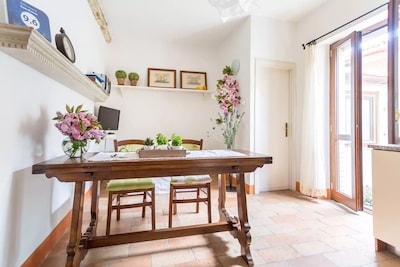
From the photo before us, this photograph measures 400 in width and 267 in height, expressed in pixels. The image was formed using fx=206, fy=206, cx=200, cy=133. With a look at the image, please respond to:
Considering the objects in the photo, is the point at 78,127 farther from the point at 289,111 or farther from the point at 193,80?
the point at 193,80

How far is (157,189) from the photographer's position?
11.4ft

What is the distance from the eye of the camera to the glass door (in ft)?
8.61

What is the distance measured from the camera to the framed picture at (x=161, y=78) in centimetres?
425

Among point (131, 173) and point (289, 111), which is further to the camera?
point (289, 111)

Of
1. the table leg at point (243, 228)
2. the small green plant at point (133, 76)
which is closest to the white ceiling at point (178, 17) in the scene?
the small green plant at point (133, 76)

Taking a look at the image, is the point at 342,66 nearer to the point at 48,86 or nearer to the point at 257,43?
the point at 257,43

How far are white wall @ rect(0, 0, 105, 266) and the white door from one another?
262cm

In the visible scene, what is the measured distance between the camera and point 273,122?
11.3ft

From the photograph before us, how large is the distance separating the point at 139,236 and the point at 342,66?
3.36m

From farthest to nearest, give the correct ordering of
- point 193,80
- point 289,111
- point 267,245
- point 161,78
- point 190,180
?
point 193,80 < point 161,78 < point 289,111 < point 190,180 < point 267,245

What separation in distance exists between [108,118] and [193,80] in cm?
192

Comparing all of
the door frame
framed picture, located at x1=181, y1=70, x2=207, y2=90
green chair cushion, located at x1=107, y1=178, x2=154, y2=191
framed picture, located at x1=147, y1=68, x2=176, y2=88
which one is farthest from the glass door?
framed picture, located at x1=147, y1=68, x2=176, y2=88

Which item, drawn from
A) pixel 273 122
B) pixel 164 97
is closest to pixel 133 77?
pixel 164 97

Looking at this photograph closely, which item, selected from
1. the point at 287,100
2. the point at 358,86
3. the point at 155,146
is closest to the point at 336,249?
the point at 155,146
